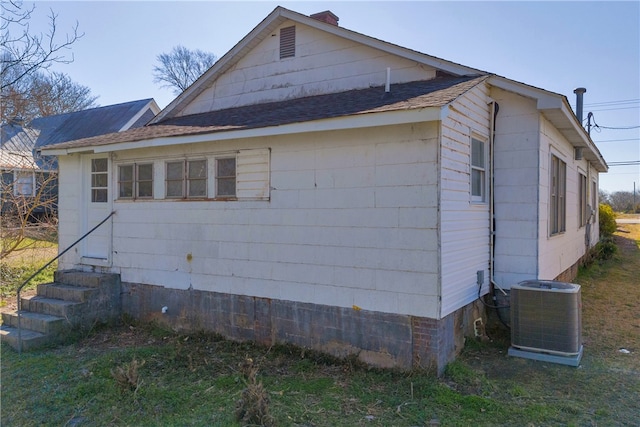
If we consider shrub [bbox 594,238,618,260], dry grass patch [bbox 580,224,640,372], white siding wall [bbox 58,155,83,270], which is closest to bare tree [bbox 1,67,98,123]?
white siding wall [bbox 58,155,83,270]

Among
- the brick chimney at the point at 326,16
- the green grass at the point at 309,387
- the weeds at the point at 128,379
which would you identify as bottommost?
the green grass at the point at 309,387

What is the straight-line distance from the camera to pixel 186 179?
277 inches

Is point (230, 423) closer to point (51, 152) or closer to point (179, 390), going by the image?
point (179, 390)

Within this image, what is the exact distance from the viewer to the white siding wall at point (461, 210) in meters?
5.17

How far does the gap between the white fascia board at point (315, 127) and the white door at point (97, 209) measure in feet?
2.79

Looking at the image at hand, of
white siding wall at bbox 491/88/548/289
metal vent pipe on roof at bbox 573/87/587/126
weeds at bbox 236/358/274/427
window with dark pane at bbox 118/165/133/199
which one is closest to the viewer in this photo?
weeds at bbox 236/358/274/427

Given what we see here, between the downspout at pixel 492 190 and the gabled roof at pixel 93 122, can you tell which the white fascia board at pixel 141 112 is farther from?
the downspout at pixel 492 190

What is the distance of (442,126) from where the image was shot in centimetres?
506

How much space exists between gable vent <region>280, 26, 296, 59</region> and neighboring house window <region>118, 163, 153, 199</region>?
307cm

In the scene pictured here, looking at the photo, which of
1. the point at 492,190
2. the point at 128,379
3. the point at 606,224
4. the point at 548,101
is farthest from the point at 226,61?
the point at 606,224

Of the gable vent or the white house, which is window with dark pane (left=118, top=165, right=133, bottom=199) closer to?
the white house

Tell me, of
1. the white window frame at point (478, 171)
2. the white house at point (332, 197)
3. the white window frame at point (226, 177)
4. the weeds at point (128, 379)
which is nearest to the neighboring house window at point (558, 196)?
the white house at point (332, 197)

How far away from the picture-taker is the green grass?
166 inches

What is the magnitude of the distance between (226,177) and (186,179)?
0.81 m
